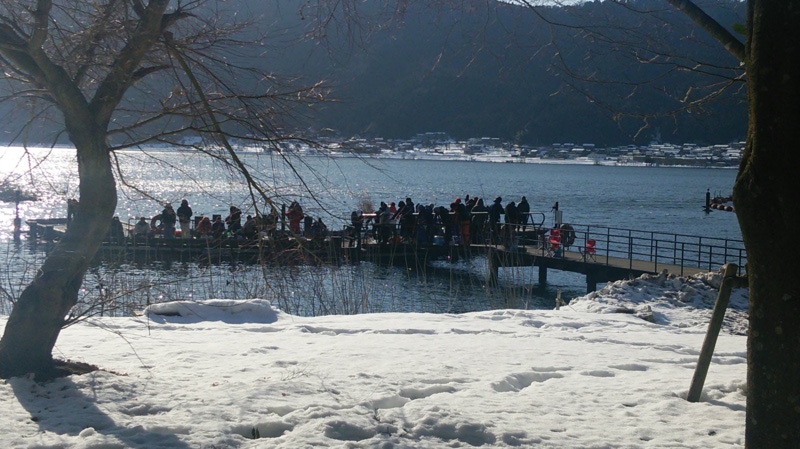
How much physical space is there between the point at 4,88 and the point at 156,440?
4.14m

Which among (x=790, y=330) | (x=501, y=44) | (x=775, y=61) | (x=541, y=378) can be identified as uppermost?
(x=501, y=44)

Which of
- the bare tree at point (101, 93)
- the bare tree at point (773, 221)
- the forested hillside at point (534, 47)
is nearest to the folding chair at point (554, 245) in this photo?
the forested hillside at point (534, 47)

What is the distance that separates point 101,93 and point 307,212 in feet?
6.79

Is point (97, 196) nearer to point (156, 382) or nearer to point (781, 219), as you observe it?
point (156, 382)

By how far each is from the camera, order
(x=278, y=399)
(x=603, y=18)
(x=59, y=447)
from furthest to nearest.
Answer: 1. (x=603, y=18)
2. (x=278, y=399)
3. (x=59, y=447)

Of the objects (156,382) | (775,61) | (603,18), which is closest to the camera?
(775,61)

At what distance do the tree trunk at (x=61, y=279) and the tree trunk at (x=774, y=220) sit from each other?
14.5 feet

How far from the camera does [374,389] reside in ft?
18.4

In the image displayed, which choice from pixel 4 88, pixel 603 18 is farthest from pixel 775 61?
pixel 4 88

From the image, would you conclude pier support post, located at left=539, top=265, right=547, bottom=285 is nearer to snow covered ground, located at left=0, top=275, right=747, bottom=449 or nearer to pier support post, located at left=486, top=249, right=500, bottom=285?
pier support post, located at left=486, top=249, right=500, bottom=285

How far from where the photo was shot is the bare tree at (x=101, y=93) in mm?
5680

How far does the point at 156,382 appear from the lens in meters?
5.66

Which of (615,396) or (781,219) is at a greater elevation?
(781,219)

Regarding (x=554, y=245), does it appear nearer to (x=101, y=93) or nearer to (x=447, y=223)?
(x=447, y=223)
